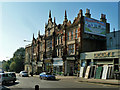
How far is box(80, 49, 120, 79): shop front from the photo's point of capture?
2369 centimetres

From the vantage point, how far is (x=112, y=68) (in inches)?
924

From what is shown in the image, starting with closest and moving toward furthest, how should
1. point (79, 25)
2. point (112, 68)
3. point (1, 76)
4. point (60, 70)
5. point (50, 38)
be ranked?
point (1, 76)
point (112, 68)
point (79, 25)
point (60, 70)
point (50, 38)

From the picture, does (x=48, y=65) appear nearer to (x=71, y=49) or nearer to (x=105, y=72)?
(x=71, y=49)

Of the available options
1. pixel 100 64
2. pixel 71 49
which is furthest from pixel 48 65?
pixel 100 64

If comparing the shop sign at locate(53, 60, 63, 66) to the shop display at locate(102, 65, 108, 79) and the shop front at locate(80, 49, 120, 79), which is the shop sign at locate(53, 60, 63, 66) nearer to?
the shop front at locate(80, 49, 120, 79)

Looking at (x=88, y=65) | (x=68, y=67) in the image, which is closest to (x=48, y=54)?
(x=68, y=67)

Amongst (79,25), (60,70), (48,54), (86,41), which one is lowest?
(60,70)

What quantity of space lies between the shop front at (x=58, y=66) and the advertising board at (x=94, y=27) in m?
9.86

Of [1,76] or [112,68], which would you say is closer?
[1,76]

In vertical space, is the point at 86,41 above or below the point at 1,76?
above

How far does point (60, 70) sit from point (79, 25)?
41.4ft

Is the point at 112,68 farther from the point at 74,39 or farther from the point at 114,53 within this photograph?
the point at 74,39

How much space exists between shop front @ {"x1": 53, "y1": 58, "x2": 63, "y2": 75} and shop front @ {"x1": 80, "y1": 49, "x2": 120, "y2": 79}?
779 cm

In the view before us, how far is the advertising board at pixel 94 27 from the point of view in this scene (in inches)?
1272
